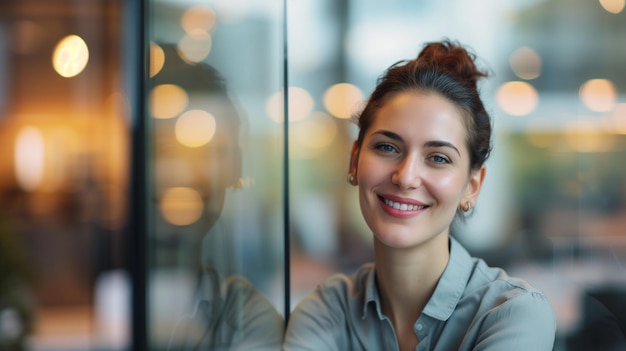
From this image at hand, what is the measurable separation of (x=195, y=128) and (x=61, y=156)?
13.5 ft

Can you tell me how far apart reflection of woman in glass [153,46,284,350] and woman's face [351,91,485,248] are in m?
0.32

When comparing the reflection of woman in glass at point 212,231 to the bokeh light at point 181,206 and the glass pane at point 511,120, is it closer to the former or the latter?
the bokeh light at point 181,206

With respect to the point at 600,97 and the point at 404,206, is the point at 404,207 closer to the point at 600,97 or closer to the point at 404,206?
the point at 404,206

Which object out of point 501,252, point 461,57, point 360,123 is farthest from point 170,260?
point 501,252

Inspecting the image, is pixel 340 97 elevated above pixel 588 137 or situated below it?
above

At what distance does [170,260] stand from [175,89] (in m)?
0.30

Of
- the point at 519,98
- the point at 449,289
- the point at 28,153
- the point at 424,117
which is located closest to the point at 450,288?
the point at 449,289

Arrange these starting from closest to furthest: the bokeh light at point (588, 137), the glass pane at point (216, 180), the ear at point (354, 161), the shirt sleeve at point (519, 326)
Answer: the shirt sleeve at point (519, 326) → the ear at point (354, 161) → the glass pane at point (216, 180) → the bokeh light at point (588, 137)

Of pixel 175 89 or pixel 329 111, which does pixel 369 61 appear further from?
pixel 175 89

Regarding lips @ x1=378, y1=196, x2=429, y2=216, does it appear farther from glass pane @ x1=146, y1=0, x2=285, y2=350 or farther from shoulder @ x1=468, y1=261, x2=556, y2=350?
glass pane @ x1=146, y1=0, x2=285, y2=350

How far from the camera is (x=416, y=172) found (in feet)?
3.56

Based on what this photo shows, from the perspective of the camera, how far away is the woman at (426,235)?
107cm

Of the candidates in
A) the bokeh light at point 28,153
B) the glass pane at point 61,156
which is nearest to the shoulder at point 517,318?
the glass pane at point 61,156

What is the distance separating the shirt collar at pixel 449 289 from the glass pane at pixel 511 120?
2.92 metres
